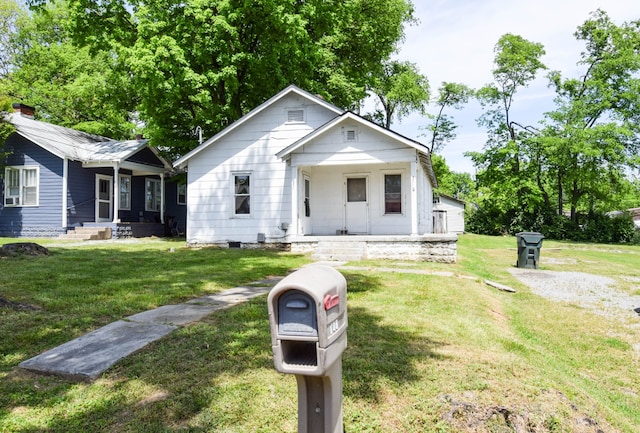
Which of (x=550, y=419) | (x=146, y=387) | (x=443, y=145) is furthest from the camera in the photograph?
(x=443, y=145)

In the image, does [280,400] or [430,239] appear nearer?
[280,400]

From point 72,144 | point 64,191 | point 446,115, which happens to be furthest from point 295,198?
point 446,115

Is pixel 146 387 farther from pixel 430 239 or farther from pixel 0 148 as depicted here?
pixel 0 148

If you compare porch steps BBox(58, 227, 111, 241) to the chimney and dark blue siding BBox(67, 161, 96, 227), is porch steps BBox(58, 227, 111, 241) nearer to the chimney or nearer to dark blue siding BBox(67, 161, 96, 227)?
dark blue siding BBox(67, 161, 96, 227)

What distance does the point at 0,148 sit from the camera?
19.3 metres

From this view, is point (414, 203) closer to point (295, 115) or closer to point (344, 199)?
point (344, 199)

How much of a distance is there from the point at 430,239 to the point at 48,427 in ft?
35.8

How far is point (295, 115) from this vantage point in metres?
Result: 15.6

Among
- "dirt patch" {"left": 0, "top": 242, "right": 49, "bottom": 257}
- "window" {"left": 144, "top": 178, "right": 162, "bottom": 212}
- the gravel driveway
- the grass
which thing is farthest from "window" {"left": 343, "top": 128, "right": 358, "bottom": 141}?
"window" {"left": 144, "top": 178, "right": 162, "bottom": 212}

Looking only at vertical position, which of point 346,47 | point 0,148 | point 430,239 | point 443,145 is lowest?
point 430,239

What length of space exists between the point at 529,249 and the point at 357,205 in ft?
18.9

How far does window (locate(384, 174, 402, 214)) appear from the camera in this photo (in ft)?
50.5

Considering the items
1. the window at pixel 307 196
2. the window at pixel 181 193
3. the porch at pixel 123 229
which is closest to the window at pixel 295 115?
the window at pixel 307 196

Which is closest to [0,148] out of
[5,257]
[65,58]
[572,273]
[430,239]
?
[5,257]
